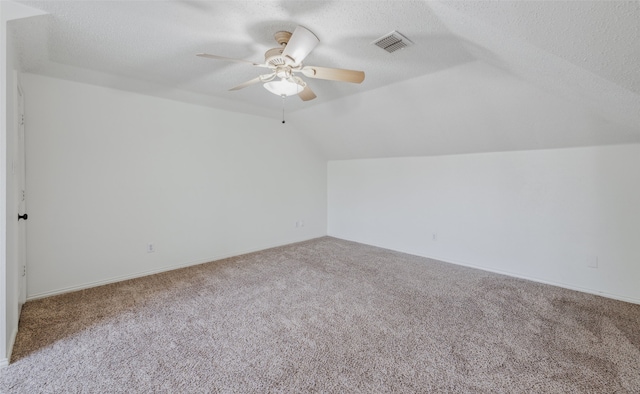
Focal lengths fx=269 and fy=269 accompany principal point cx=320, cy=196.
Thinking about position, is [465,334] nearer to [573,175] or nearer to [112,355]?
[573,175]

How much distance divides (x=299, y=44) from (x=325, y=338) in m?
2.07

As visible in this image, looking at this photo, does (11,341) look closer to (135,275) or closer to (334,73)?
(135,275)

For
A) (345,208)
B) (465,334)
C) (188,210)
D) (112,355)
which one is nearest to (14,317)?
(112,355)

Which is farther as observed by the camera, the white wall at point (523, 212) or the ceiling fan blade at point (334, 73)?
the white wall at point (523, 212)

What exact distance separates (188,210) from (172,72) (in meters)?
1.75

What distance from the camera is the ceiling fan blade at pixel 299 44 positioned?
63.9 inches

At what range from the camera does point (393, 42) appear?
2012 mm

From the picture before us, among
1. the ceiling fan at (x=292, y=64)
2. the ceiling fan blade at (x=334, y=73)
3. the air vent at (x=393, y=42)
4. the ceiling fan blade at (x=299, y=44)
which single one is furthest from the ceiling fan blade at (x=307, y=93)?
the air vent at (x=393, y=42)

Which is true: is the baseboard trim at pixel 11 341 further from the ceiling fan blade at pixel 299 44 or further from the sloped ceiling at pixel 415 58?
the ceiling fan blade at pixel 299 44

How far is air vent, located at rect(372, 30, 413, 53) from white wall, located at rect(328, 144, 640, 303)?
2.23 meters

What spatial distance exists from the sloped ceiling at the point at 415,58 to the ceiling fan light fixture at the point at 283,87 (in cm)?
33

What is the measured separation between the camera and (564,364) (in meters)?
1.74

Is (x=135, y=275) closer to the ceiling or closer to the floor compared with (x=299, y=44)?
closer to the floor

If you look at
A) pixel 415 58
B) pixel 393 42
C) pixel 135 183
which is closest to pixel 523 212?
pixel 415 58
